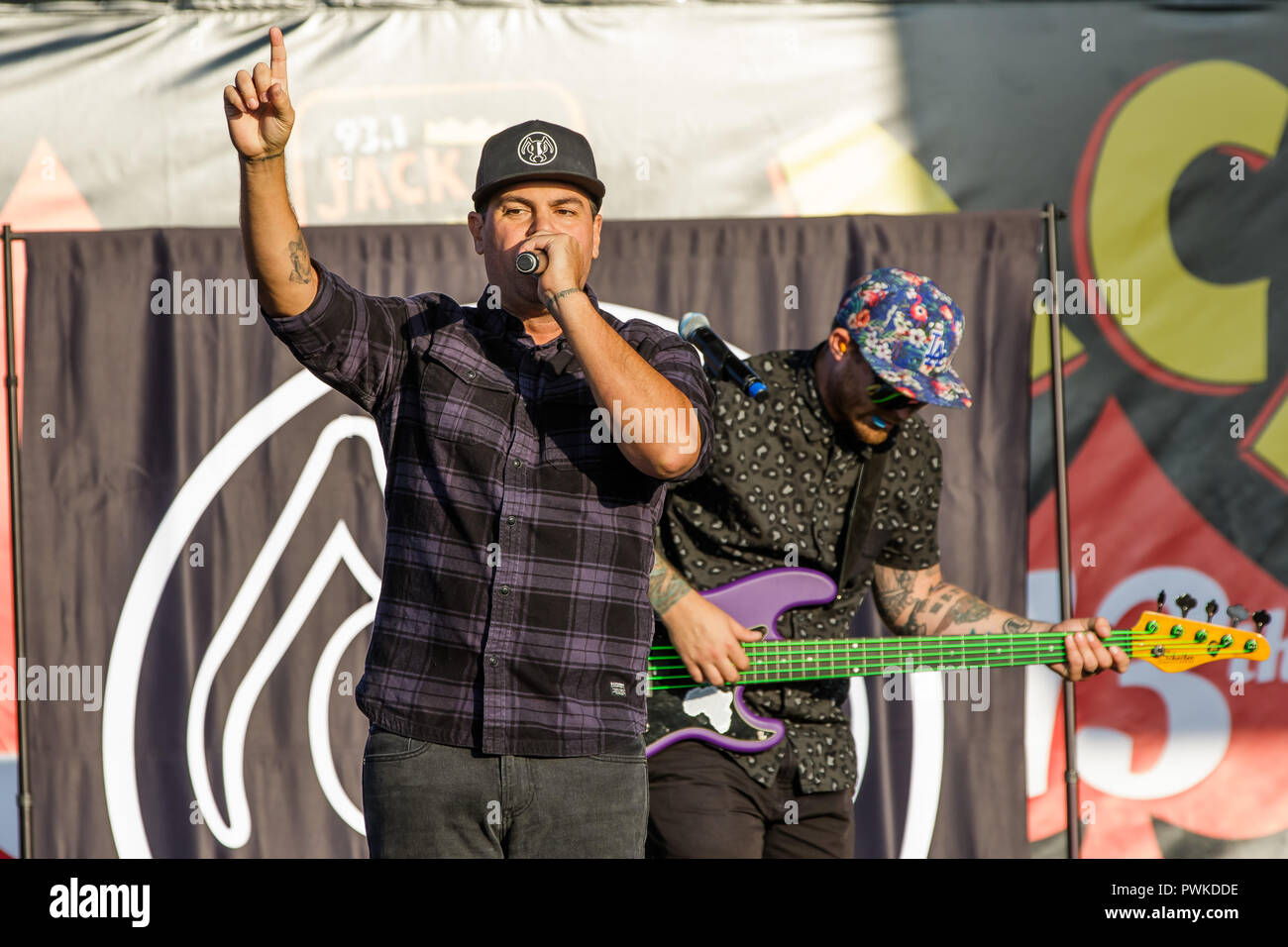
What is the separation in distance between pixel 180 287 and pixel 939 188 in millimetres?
2980

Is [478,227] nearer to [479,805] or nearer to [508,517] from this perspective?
[508,517]

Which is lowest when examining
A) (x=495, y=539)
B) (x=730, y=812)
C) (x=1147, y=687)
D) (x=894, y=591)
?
(x=730, y=812)

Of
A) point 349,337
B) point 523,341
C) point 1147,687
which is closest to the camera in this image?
point 349,337

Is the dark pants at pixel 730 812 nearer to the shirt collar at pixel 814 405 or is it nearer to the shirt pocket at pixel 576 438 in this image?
the shirt collar at pixel 814 405

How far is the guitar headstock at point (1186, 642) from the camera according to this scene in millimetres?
3650

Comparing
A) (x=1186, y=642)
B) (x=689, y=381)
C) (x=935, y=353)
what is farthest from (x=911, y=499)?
(x=689, y=381)

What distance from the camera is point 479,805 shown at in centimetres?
201

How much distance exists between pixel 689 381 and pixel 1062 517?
8.86 ft

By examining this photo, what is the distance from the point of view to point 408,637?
2088 millimetres

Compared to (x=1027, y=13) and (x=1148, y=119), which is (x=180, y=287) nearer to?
(x=1027, y=13)

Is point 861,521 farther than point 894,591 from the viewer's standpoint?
No

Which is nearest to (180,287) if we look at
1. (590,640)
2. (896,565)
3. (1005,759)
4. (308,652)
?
(308,652)

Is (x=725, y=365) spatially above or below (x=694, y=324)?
below

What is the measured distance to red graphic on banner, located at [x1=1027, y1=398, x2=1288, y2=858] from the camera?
4.90m
